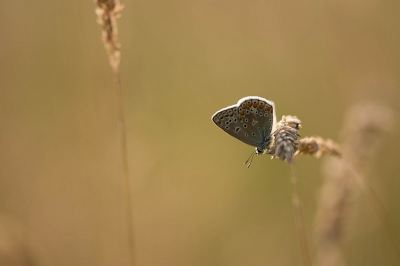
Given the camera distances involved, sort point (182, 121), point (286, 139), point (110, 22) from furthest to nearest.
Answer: point (182, 121), point (110, 22), point (286, 139)

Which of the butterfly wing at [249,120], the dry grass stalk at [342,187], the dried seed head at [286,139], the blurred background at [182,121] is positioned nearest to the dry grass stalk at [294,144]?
the dried seed head at [286,139]

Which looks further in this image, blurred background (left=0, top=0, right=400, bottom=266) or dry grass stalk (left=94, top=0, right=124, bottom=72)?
blurred background (left=0, top=0, right=400, bottom=266)

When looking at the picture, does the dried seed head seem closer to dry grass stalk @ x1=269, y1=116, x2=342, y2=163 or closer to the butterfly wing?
dry grass stalk @ x1=269, y1=116, x2=342, y2=163

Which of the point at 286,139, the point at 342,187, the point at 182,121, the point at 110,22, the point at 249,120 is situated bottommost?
the point at 182,121

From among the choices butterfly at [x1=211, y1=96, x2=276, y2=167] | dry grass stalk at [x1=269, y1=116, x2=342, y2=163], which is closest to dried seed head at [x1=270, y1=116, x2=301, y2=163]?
dry grass stalk at [x1=269, y1=116, x2=342, y2=163]

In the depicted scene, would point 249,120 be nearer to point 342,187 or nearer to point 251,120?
point 251,120

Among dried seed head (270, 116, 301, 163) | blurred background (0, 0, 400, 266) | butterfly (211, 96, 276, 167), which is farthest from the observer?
blurred background (0, 0, 400, 266)

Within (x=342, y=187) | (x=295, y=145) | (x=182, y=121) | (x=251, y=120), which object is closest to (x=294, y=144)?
(x=295, y=145)
